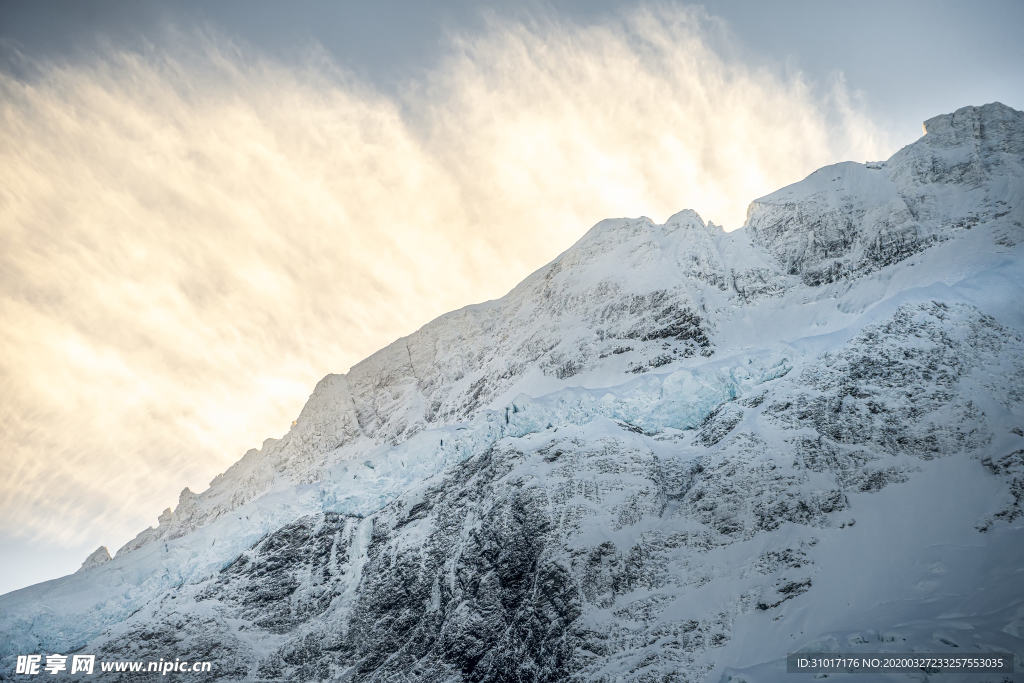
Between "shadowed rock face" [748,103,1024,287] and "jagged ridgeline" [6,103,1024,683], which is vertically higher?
"shadowed rock face" [748,103,1024,287]

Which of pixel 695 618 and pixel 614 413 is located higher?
pixel 614 413

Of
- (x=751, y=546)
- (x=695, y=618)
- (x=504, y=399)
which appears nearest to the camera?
(x=695, y=618)

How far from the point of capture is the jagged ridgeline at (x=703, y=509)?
42.5m

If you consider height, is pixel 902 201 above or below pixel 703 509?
above

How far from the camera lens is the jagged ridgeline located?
42.5m

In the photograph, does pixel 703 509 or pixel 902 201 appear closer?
pixel 703 509

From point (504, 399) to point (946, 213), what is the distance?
2800 inches

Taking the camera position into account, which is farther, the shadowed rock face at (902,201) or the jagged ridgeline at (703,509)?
the shadowed rock face at (902,201)

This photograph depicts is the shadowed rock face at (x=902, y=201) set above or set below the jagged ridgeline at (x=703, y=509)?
above

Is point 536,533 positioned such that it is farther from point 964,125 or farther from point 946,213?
point 964,125

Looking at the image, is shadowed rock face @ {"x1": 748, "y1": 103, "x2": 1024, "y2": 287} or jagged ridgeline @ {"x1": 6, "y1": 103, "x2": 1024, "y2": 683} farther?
shadowed rock face @ {"x1": 748, "y1": 103, "x2": 1024, "y2": 287}

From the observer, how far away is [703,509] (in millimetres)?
51875

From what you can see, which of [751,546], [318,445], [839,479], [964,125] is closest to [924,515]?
[839,479]

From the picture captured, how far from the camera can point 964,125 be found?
88.4m
